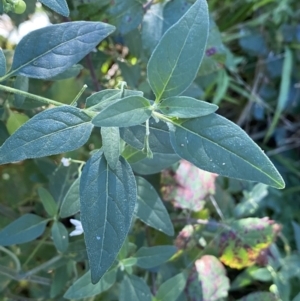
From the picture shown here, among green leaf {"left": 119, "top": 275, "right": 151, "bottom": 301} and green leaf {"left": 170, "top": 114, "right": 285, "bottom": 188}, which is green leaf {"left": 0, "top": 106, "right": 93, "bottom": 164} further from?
green leaf {"left": 119, "top": 275, "right": 151, "bottom": 301}

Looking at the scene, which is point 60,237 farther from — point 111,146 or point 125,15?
point 125,15

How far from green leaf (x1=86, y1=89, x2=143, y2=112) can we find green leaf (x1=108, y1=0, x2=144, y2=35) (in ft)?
0.83

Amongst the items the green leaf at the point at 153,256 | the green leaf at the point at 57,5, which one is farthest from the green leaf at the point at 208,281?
the green leaf at the point at 57,5

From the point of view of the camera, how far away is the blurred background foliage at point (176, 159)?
0.76m

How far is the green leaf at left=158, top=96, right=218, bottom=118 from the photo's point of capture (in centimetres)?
50

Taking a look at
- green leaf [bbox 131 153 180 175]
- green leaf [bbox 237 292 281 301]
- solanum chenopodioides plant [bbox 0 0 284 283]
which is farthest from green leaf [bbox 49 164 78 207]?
green leaf [bbox 237 292 281 301]

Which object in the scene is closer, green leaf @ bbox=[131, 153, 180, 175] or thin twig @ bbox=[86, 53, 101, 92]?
green leaf @ bbox=[131, 153, 180, 175]

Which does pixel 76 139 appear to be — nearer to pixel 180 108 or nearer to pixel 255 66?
pixel 180 108

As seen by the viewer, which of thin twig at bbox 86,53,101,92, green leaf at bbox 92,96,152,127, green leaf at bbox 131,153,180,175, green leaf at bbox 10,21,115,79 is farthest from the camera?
thin twig at bbox 86,53,101,92

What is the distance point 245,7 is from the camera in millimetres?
1235

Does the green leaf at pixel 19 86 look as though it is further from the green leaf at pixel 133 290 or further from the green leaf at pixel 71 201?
the green leaf at pixel 133 290

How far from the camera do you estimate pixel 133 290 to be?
2.26 feet

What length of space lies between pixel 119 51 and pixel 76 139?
0.54 m

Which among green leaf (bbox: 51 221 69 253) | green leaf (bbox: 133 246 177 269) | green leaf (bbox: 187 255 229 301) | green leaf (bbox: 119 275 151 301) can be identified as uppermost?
green leaf (bbox: 51 221 69 253)
